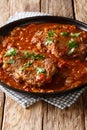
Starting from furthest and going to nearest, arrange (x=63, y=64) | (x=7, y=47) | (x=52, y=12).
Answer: (x=52, y=12), (x=7, y=47), (x=63, y=64)

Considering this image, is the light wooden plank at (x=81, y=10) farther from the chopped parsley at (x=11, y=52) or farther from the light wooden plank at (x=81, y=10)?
the chopped parsley at (x=11, y=52)

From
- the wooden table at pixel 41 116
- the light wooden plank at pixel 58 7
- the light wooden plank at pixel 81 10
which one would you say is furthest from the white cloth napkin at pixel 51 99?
the light wooden plank at pixel 58 7

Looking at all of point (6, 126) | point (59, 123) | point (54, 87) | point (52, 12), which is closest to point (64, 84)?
point (54, 87)

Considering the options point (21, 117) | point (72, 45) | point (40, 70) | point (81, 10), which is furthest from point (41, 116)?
point (81, 10)

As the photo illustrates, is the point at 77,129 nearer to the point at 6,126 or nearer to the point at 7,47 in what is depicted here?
the point at 6,126

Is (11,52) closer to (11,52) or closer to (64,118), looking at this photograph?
(11,52)
